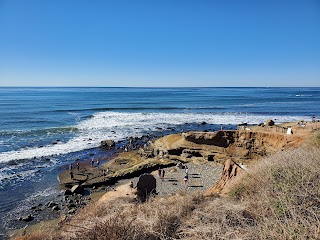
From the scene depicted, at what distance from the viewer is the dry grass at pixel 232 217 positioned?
5.46 metres

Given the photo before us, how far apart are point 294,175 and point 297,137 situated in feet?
51.8

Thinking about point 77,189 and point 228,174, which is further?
point 77,189

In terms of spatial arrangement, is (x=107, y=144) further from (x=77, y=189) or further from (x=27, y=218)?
(x=27, y=218)

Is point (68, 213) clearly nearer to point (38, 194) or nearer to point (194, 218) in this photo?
point (38, 194)

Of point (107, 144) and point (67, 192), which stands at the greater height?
point (107, 144)

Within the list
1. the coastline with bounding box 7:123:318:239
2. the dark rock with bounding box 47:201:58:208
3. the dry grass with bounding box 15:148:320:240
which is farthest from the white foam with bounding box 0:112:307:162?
the dry grass with bounding box 15:148:320:240

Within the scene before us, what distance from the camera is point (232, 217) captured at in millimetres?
7113

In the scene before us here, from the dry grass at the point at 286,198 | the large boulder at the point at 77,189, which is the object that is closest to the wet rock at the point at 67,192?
the large boulder at the point at 77,189

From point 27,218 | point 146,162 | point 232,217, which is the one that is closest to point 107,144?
point 146,162

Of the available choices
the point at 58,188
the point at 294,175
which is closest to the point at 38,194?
the point at 58,188

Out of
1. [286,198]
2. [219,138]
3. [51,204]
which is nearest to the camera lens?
[286,198]

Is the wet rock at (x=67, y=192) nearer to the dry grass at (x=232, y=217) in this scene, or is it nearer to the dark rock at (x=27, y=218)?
the dark rock at (x=27, y=218)

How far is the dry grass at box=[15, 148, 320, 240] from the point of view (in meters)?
5.46

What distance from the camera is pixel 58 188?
21.8 metres
